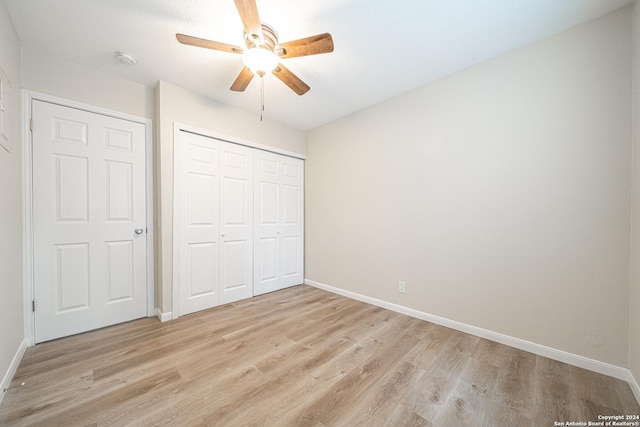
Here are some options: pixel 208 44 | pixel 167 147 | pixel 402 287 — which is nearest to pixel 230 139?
pixel 167 147

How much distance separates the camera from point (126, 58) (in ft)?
6.79

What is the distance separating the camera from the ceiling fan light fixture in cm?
160

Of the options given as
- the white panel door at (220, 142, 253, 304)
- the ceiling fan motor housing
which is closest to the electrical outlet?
the white panel door at (220, 142, 253, 304)

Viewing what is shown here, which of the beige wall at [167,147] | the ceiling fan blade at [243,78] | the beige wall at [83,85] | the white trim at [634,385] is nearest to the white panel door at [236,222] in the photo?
the beige wall at [167,147]

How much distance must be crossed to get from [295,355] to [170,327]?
1374 mm

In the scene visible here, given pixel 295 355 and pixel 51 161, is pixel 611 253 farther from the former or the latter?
pixel 51 161

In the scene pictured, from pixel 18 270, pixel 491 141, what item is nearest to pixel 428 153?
pixel 491 141

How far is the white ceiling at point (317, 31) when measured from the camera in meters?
1.61

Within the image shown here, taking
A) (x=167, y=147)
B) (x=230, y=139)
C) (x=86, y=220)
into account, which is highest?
(x=230, y=139)

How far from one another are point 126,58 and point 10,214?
4.96ft

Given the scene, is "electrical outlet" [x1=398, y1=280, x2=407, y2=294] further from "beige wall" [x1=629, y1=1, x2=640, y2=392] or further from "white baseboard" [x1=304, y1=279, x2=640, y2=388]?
"beige wall" [x1=629, y1=1, x2=640, y2=392]

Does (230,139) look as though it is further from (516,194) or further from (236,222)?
(516,194)

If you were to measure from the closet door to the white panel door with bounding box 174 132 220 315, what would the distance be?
0.57m

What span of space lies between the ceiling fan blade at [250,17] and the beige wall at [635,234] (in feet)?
7.91
